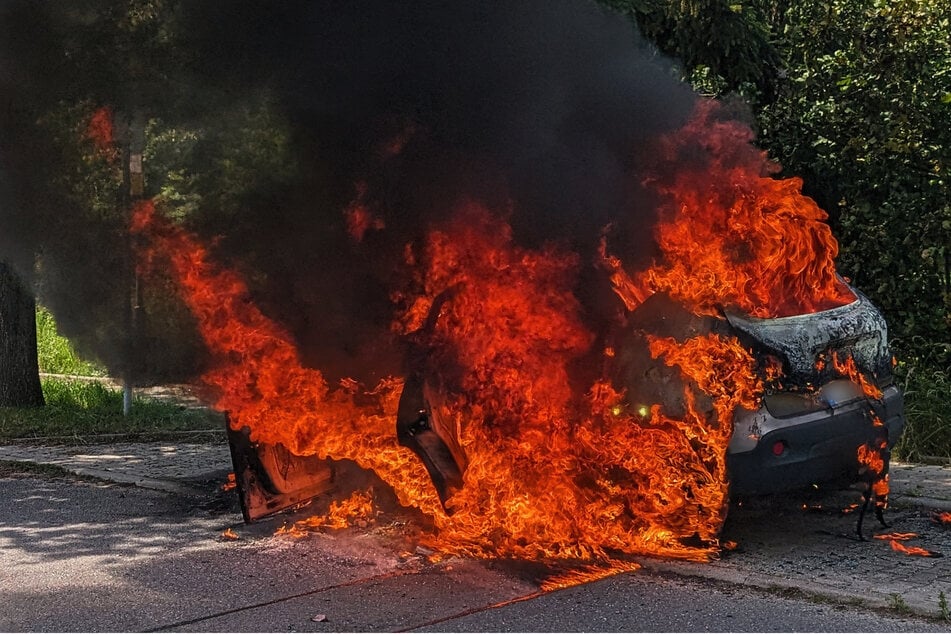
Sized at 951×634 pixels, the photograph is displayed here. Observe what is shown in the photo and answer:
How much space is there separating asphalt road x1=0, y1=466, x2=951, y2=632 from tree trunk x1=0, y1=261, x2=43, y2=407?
5836 millimetres

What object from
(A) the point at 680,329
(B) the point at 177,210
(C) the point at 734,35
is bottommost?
(A) the point at 680,329

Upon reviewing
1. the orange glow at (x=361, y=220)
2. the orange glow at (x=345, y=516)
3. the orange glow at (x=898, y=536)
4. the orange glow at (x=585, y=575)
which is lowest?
the orange glow at (x=898, y=536)

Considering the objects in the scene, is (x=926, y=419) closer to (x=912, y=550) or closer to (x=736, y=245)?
(x=912, y=550)

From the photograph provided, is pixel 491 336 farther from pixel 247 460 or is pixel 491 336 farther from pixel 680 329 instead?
pixel 247 460

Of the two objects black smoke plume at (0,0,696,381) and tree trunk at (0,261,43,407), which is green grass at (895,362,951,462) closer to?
black smoke plume at (0,0,696,381)

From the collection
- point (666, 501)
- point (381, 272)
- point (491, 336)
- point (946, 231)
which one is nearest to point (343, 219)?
point (381, 272)

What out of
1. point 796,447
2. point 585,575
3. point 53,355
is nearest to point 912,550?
point 796,447

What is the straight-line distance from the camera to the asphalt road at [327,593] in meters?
4.76

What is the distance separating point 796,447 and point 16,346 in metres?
9.44

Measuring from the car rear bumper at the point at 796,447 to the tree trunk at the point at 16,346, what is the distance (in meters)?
8.89

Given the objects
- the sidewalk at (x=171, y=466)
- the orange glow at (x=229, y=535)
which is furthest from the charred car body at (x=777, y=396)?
the orange glow at (x=229, y=535)

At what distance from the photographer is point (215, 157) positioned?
9.84 m

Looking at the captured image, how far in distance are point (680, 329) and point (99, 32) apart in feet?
16.5

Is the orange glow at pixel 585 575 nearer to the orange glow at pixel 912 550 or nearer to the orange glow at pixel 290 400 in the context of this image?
the orange glow at pixel 290 400
